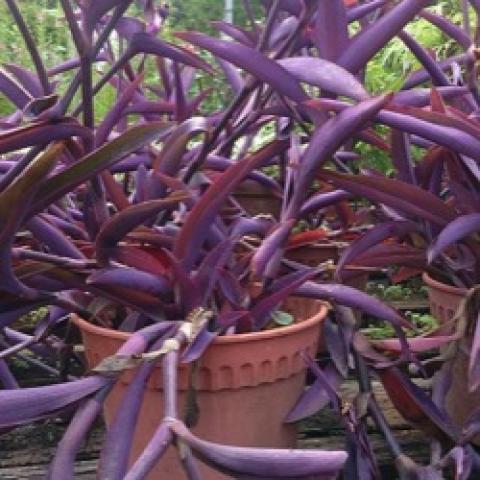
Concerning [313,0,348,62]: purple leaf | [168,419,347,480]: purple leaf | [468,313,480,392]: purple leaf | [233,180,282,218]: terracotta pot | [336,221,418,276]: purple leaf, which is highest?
[313,0,348,62]: purple leaf

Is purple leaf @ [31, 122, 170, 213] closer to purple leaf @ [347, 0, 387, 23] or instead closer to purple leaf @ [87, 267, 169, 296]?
purple leaf @ [87, 267, 169, 296]

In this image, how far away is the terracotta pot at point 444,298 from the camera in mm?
863

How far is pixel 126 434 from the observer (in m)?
0.54

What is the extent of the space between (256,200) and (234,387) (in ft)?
2.13

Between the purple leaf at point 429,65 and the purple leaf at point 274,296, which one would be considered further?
the purple leaf at point 429,65

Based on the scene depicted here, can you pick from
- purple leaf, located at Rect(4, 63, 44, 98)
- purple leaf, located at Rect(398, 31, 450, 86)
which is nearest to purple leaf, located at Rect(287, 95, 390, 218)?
purple leaf, located at Rect(398, 31, 450, 86)

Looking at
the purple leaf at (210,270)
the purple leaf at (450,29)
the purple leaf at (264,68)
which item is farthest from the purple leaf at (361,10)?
the purple leaf at (210,270)

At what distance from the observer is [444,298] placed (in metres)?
0.89

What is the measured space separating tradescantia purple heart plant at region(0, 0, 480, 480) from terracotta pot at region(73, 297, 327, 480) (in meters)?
0.02

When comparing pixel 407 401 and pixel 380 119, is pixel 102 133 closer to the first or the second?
pixel 380 119

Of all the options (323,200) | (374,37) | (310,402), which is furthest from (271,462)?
(323,200)

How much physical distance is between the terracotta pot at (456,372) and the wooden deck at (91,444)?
0.17 feet

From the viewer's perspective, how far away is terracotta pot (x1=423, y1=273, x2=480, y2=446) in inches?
33.4

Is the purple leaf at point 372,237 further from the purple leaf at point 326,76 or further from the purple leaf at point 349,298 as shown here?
the purple leaf at point 326,76
